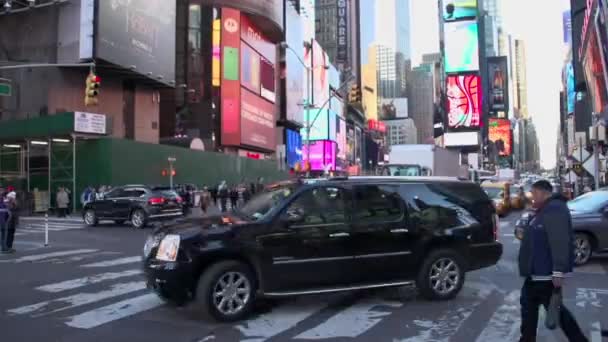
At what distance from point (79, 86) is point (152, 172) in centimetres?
848

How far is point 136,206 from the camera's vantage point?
2247 cm

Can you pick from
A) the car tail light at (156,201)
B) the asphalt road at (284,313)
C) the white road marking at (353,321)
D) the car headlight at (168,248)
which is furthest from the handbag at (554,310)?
the car tail light at (156,201)

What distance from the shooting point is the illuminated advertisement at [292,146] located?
78.4m

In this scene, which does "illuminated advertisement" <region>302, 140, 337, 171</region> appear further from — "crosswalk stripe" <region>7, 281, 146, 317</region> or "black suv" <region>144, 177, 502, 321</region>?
"black suv" <region>144, 177, 502, 321</region>

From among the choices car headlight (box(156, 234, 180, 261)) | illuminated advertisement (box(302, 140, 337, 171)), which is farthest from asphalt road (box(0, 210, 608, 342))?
illuminated advertisement (box(302, 140, 337, 171))

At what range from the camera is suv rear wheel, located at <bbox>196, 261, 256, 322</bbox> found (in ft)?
23.7

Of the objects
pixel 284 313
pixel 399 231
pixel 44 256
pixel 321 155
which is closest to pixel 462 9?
pixel 321 155

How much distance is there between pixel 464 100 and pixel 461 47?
9.42m

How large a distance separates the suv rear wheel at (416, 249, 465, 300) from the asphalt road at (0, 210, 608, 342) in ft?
0.57

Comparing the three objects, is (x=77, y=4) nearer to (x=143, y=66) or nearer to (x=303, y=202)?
(x=143, y=66)

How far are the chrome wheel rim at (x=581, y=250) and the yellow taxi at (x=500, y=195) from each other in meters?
13.8

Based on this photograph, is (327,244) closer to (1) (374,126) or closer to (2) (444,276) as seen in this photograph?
(2) (444,276)

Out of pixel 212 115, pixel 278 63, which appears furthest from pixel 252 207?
pixel 278 63

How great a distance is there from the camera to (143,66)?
41250mm
